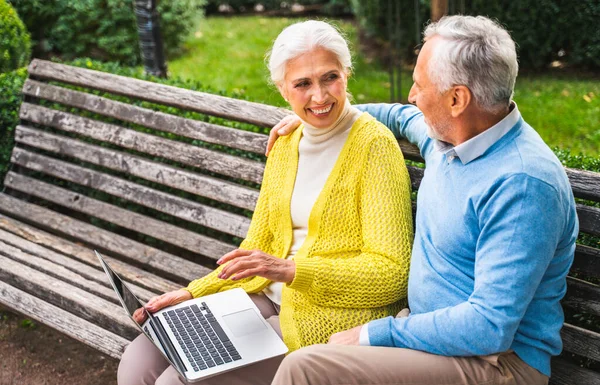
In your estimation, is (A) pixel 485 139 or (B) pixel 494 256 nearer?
(B) pixel 494 256

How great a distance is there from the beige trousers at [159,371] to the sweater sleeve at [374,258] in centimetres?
33

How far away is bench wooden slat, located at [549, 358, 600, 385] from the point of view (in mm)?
2629

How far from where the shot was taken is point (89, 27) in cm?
1045

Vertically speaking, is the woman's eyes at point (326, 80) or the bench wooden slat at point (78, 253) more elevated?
the woman's eyes at point (326, 80)

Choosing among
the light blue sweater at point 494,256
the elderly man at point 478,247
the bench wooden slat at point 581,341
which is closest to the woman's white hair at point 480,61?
the elderly man at point 478,247

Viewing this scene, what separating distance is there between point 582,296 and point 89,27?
30.3ft

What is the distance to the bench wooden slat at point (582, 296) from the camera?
2.62 meters

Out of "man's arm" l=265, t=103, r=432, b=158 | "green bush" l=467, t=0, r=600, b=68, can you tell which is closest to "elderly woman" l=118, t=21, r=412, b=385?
"man's arm" l=265, t=103, r=432, b=158

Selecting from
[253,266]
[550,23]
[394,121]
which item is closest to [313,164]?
[394,121]

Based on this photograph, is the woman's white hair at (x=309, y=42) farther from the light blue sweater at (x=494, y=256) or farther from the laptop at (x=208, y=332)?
the laptop at (x=208, y=332)

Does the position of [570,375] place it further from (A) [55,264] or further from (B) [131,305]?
(A) [55,264]

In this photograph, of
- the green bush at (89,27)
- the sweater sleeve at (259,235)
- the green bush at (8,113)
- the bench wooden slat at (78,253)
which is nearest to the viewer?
the sweater sleeve at (259,235)

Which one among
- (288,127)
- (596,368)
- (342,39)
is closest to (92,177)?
(288,127)

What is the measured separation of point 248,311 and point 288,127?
80cm
